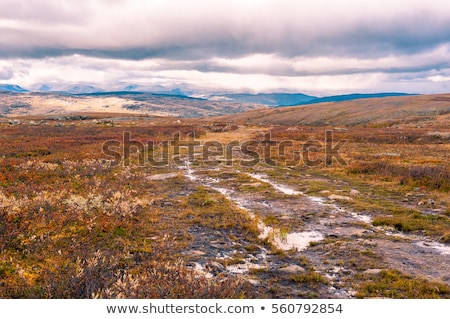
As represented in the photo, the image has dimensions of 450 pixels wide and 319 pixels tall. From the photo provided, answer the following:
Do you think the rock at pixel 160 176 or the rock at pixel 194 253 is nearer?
the rock at pixel 194 253

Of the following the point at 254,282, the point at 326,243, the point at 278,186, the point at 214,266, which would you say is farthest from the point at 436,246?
the point at 278,186

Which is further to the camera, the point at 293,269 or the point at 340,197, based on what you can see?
the point at 340,197

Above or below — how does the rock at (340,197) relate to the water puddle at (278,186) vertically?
above

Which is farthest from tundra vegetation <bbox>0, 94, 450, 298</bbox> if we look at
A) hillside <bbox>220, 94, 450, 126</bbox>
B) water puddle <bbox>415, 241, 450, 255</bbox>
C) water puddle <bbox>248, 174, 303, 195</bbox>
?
hillside <bbox>220, 94, 450, 126</bbox>

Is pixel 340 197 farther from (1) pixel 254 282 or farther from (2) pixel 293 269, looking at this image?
(1) pixel 254 282

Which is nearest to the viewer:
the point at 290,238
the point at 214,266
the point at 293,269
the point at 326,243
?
the point at 293,269

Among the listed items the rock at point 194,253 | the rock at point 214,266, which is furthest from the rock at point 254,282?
the rock at point 194,253

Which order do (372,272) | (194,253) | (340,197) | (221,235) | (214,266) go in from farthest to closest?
(340,197), (221,235), (194,253), (214,266), (372,272)

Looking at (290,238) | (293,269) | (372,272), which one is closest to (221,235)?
(290,238)

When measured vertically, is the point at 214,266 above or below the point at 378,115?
below

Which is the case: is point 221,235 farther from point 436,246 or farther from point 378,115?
point 378,115

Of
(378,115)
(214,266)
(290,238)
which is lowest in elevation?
(290,238)

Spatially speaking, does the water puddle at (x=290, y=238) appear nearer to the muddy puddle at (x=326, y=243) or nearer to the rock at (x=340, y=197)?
the muddy puddle at (x=326, y=243)
